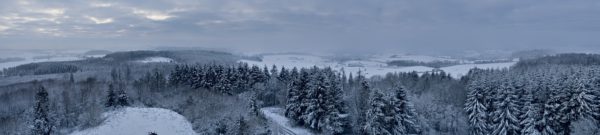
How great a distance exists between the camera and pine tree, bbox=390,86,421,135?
54.2 meters

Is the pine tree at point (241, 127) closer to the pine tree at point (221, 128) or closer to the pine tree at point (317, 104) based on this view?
the pine tree at point (221, 128)

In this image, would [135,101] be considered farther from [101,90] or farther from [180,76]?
[180,76]

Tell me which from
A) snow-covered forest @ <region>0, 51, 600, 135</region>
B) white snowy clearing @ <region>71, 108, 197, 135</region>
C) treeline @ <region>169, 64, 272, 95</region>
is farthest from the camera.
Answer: treeline @ <region>169, 64, 272, 95</region>

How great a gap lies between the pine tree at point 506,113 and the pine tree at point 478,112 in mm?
2000

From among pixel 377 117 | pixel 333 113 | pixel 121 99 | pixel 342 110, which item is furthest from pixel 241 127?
pixel 121 99

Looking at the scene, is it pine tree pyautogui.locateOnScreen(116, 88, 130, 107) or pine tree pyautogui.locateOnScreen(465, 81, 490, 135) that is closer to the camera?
pine tree pyautogui.locateOnScreen(465, 81, 490, 135)

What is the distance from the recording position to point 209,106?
65812 mm

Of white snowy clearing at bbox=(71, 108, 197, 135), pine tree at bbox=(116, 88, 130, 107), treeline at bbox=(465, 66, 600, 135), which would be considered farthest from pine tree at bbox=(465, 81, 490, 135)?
pine tree at bbox=(116, 88, 130, 107)

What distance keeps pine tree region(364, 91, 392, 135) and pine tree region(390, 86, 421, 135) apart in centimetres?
112

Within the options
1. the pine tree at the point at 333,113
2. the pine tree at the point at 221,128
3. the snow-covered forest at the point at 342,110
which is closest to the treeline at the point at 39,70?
the snow-covered forest at the point at 342,110

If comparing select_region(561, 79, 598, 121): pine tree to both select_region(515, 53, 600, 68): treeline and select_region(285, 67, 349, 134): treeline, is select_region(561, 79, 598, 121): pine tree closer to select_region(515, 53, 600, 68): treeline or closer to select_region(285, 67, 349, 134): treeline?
select_region(285, 67, 349, 134): treeline

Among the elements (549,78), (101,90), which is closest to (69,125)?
(101,90)

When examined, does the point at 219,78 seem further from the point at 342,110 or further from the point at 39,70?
the point at 39,70

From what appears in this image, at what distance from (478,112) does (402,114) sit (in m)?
9.96
